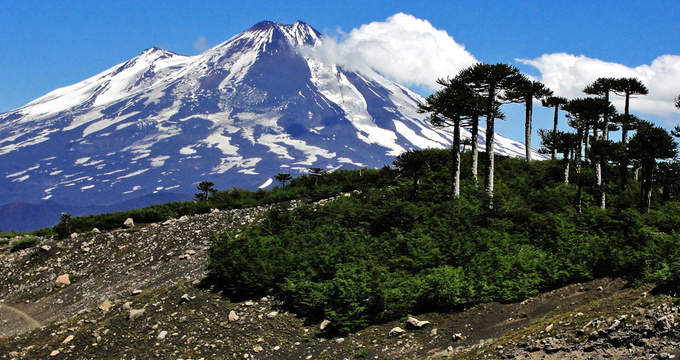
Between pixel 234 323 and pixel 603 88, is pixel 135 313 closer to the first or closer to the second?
pixel 234 323

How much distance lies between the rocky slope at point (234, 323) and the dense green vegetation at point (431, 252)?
0.58 m

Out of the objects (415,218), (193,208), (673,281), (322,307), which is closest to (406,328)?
(322,307)

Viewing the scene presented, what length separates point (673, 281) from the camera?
10352 mm

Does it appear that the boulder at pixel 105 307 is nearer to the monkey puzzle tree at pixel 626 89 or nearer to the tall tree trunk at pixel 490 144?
the tall tree trunk at pixel 490 144

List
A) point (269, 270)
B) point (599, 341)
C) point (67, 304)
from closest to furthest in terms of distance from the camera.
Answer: point (599, 341)
point (269, 270)
point (67, 304)

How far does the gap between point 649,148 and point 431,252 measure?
10.9 m

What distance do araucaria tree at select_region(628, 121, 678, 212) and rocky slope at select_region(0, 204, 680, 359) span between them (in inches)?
331

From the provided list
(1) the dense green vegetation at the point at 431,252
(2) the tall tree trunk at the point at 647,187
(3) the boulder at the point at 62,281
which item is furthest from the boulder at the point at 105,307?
(2) the tall tree trunk at the point at 647,187

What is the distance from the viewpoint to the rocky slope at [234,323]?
350 inches

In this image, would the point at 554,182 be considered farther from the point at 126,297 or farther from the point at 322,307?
the point at 126,297

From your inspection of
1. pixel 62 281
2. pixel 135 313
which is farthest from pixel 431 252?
pixel 62 281

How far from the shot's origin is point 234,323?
44.3 feet

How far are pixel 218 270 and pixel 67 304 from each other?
21.5 feet

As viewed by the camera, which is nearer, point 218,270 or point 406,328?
point 406,328
